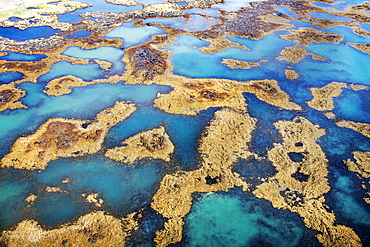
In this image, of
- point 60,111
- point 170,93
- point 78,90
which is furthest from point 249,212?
point 78,90

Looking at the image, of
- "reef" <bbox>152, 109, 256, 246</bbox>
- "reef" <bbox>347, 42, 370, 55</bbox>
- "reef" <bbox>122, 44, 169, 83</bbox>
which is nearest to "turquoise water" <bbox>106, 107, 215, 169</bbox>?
"reef" <bbox>152, 109, 256, 246</bbox>

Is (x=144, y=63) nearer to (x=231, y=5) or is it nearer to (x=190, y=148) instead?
(x=190, y=148)

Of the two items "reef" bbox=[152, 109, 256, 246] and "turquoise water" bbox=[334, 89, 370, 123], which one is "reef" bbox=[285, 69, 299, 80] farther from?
"reef" bbox=[152, 109, 256, 246]

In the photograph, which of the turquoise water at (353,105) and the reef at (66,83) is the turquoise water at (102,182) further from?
the turquoise water at (353,105)

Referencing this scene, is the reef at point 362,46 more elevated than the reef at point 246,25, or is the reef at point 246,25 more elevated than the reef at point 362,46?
the reef at point 246,25

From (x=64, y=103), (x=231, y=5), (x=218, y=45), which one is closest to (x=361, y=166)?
(x=218, y=45)

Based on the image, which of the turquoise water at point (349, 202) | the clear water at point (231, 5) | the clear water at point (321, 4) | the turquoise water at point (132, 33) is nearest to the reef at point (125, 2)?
the turquoise water at point (132, 33)
